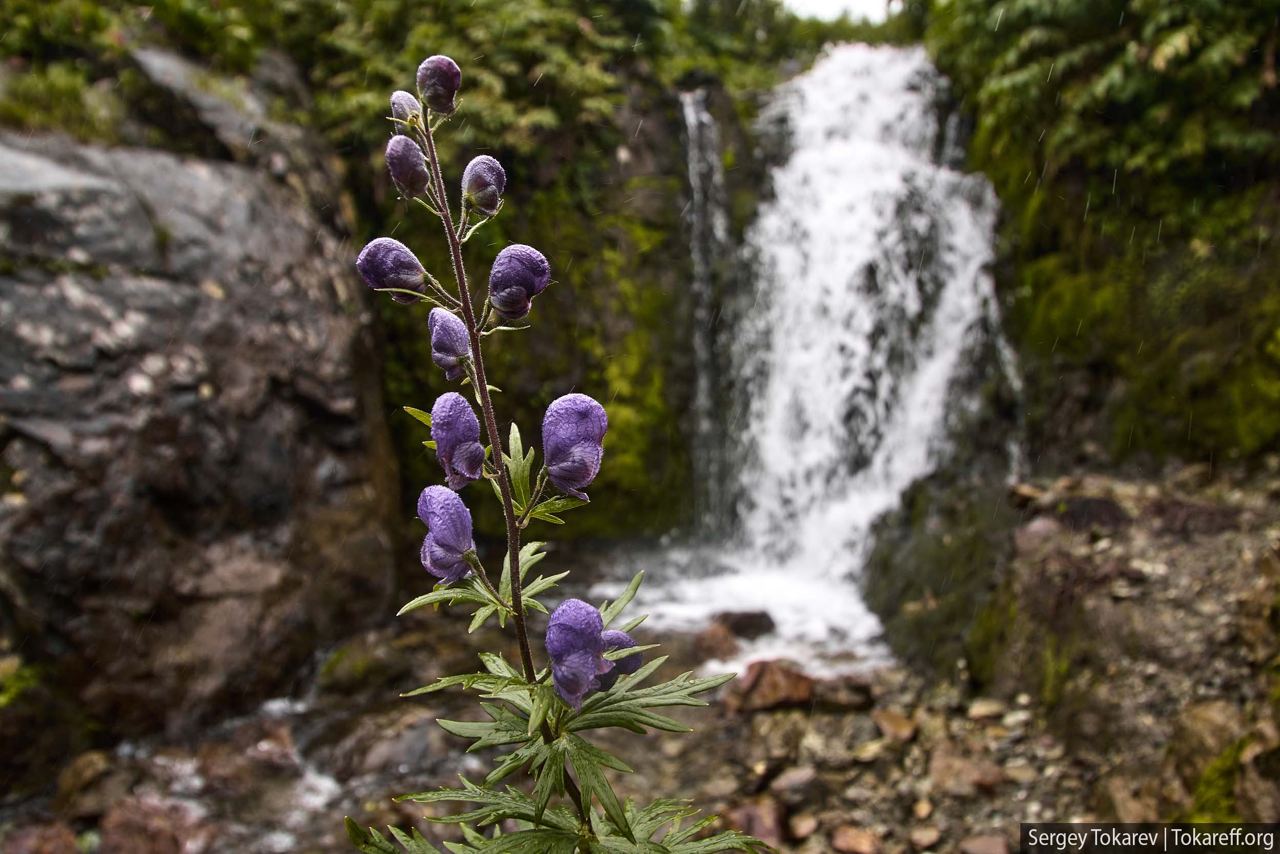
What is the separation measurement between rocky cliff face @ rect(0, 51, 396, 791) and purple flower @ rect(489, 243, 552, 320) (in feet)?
14.5

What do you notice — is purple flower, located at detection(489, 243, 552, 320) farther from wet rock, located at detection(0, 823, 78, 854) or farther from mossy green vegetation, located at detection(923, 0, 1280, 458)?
mossy green vegetation, located at detection(923, 0, 1280, 458)

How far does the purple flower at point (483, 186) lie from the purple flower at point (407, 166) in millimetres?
76

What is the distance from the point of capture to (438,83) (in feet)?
4.41

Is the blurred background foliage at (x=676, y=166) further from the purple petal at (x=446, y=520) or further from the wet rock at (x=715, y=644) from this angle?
the purple petal at (x=446, y=520)

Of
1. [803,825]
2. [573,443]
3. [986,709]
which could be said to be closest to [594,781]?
[573,443]

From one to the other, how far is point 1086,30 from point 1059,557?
534 cm

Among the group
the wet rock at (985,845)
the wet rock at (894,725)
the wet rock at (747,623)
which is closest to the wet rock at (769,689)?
the wet rock at (894,725)

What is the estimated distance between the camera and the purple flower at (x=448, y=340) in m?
1.34

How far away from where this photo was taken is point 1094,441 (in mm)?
6344

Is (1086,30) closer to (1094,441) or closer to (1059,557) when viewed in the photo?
(1094,441)

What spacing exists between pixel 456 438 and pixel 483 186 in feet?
1.48

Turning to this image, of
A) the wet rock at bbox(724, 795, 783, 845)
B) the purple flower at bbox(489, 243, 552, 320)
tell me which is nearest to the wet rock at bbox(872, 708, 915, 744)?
the wet rock at bbox(724, 795, 783, 845)

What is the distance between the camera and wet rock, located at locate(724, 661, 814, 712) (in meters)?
4.89

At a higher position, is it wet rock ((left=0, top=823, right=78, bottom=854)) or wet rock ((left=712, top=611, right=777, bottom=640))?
wet rock ((left=0, top=823, right=78, bottom=854))
